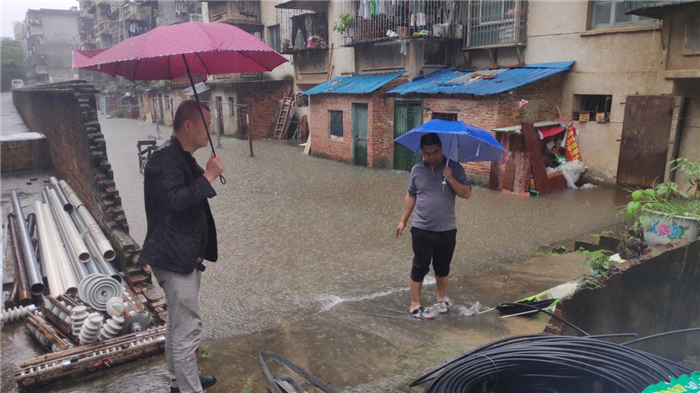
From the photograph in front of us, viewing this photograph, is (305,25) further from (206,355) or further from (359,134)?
(206,355)

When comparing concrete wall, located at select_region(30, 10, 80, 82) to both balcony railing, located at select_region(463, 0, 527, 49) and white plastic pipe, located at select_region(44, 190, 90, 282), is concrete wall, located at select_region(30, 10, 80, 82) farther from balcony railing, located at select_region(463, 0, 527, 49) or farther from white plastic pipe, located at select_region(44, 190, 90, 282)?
white plastic pipe, located at select_region(44, 190, 90, 282)

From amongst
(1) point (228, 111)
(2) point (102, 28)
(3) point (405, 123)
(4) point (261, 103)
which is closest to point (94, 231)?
(3) point (405, 123)

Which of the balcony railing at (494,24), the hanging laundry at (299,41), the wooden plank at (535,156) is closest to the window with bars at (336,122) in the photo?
A: the balcony railing at (494,24)

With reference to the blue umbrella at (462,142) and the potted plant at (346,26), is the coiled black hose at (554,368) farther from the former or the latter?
the potted plant at (346,26)

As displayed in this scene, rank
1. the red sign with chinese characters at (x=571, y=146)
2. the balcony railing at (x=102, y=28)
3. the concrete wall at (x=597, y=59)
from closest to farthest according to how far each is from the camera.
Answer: the concrete wall at (x=597, y=59)
the red sign with chinese characters at (x=571, y=146)
the balcony railing at (x=102, y=28)

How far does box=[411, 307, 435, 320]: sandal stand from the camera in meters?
4.59

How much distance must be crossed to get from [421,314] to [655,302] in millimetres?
2033

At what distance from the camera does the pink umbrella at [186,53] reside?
119 inches

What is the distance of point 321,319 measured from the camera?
4691 millimetres

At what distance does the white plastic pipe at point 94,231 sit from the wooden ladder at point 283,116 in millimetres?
15965

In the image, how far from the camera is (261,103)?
2389 cm

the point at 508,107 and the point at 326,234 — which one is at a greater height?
the point at 508,107

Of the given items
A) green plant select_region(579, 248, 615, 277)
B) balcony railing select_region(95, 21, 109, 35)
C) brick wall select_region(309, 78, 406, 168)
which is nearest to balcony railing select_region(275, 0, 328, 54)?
brick wall select_region(309, 78, 406, 168)

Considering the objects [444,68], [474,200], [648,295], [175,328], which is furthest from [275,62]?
[444,68]
